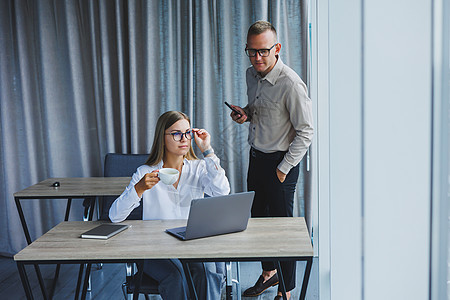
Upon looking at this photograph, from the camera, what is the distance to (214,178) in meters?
2.42

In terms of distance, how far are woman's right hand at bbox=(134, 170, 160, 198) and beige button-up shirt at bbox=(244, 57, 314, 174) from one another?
3.05 ft

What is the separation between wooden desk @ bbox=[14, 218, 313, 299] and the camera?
181 centimetres

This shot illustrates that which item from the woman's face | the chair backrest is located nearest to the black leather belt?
the woman's face

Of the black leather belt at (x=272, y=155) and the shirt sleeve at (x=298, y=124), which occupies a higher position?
the shirt sleeve at (x=298, y=124)

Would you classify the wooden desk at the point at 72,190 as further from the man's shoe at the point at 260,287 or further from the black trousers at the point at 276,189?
the man's shoe at the point at 260,287

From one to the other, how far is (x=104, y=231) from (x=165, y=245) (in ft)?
1.17

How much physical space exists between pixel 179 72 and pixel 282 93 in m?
1.44

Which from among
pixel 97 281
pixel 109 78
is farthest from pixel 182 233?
pixel 109 78

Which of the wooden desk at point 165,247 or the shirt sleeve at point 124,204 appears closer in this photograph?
the wooden desk at point 165,247

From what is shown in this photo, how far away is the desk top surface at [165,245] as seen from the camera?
1817 millimetres

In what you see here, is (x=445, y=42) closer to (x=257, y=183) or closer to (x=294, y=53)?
(x=257, y=183)

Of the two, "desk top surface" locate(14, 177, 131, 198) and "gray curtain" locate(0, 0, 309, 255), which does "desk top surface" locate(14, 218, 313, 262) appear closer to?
"desk top surface" locate(14, 177, 131, 198)

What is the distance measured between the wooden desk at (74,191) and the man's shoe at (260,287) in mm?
1109

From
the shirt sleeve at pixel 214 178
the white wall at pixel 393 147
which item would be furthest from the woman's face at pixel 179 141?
the white wall at pixel 393 147
